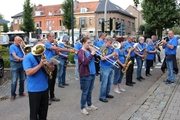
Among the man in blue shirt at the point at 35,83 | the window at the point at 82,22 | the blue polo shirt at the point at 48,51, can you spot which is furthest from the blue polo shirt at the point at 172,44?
the window at the point at 82,22

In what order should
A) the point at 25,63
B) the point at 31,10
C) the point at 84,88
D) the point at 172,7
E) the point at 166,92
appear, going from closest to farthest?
the point at 25,63 → the point at 84,88 → the point at 166,92 → the point at 172,7 → the point at 31,10

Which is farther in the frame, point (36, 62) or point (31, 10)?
point (31, 10)

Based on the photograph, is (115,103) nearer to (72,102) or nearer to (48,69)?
(72,102)

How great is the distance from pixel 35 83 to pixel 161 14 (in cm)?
2599

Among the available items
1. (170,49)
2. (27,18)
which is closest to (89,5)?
(27,18)

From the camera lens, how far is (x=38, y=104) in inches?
158

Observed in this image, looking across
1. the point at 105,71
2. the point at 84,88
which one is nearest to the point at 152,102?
the point at 105,71

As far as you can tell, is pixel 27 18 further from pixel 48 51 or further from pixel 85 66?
pixel 85 66

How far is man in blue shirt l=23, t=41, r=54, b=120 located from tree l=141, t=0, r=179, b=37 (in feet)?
79.8

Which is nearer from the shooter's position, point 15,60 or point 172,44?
point 15,60

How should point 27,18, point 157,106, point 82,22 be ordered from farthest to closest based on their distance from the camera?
point 82,22 < point 27,18 < point 157,106

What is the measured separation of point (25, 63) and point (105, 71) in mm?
2791

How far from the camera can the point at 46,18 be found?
5916cm

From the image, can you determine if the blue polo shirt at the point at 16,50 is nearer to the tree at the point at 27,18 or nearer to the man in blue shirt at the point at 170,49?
the man in blue shirt at the point at 170,49
